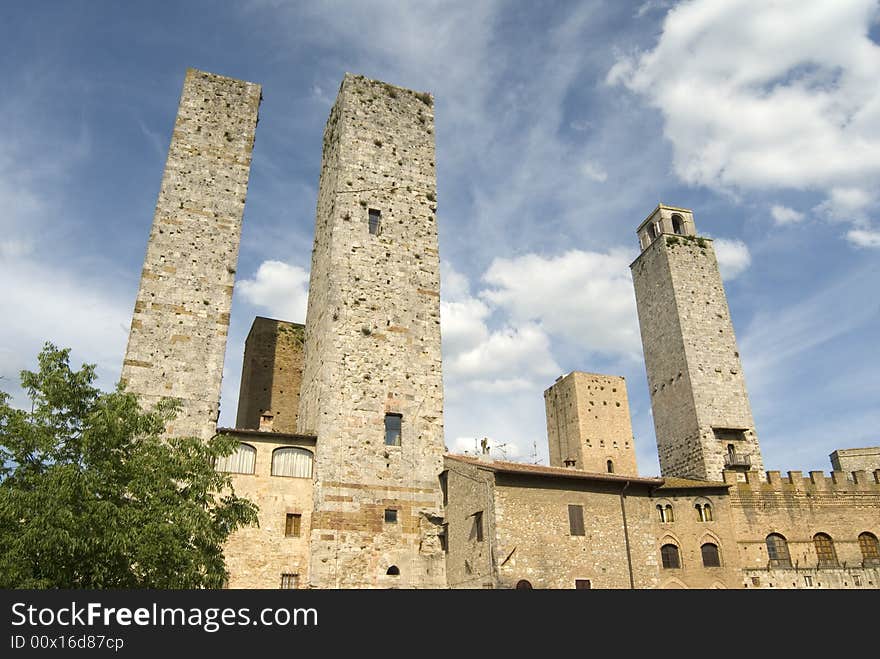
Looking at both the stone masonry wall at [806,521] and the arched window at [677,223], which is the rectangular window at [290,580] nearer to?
the stone masonry wall at [806,521]

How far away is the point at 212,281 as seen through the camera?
23.9 m

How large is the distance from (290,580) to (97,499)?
864cm

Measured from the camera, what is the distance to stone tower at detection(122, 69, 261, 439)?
864 inches

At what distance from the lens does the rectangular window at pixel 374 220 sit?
26180 mm

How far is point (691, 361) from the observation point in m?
32.2

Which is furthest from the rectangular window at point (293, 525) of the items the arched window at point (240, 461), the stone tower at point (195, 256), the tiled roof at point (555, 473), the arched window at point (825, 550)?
the arched window at point (825, 550)

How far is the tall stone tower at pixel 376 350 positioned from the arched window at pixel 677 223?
16.0m

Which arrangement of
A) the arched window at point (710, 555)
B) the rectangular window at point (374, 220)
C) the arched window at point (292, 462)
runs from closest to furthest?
1. the arched window at point (292, 462)
2. the arched window at point (710, 555)
3. the rectangular window at point (374, 220)

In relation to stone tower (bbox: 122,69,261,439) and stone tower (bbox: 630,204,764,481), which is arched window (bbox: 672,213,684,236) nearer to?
stone tower (bbox: 630,204,764,481)

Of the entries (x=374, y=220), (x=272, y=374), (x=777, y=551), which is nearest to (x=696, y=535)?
(x=777, y=551)

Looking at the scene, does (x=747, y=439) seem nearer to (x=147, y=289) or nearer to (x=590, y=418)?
(x=590, y=418)

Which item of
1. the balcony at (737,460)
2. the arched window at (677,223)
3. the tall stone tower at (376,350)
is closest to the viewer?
the tall stone tower at (376,350)

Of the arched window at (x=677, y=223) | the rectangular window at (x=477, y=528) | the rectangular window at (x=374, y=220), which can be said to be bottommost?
the rectangular window at (x=477, y=528)

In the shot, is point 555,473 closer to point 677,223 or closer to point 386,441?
point 386,441
